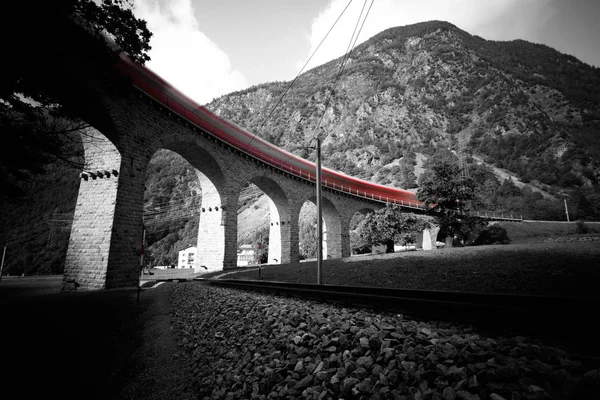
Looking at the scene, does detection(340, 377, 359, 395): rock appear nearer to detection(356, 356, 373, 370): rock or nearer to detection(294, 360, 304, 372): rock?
detection(356, 356, 373, 370): rock

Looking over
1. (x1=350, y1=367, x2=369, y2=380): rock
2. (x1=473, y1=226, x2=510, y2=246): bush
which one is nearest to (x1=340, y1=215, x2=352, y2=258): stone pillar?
(x1=473, y1=226, x2=510, y2=246): bush

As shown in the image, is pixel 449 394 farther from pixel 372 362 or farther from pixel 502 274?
pixel 502 274

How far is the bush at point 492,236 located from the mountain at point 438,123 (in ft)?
86.5

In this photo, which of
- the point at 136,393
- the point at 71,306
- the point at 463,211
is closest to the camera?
the point at 136,393

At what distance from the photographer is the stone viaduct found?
12.2 meters

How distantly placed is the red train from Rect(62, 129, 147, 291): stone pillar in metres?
4.18

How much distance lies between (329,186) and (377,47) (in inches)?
5561

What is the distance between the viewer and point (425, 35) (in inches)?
5212

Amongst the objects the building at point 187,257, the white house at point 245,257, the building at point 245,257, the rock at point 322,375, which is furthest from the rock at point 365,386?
the building at point 187,257

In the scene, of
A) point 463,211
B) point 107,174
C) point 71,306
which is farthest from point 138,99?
point 463,211

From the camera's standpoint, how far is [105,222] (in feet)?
41.2

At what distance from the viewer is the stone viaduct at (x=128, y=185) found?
12234 millimetres

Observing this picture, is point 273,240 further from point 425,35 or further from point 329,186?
point 425,35

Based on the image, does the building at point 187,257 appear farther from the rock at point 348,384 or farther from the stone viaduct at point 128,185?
the rock at point 348,384
